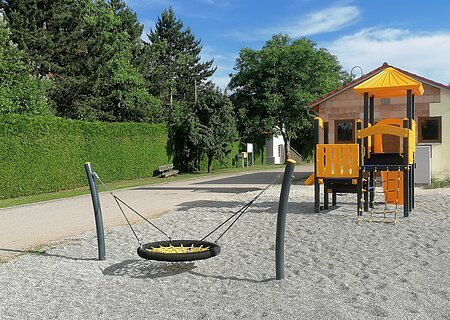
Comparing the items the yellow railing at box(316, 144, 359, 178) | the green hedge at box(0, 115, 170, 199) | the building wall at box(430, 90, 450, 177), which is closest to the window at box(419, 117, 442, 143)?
the building wall at box(430, 90, 450, 177)

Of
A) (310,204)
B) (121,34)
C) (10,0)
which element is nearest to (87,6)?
(121,34)

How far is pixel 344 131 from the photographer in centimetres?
2023

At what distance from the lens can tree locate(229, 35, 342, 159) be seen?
4200cm

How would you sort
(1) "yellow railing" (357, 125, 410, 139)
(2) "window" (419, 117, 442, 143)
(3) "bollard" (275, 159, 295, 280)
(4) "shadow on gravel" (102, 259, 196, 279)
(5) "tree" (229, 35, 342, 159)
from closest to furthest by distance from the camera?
(3) "bollard" (275, 159, 295, 280)
(4) "shadow on gravel" (102, 259, 196, 279)
(1) "yellow railing" (357, 125, 410, 139)
(2) "window" (419, 117, 442, 143)
(5) "tree" (229, 35, 342, 159)

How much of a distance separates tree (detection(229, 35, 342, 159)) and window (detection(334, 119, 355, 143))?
69.7 feet

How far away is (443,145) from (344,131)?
12.3 feet

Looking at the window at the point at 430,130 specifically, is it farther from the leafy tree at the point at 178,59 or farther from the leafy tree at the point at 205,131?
the leafy tree at the point at 178,59

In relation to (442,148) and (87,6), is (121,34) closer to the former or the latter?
(87,6)

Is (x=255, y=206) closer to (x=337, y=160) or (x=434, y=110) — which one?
(x=337, y=160)

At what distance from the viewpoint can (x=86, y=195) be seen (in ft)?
56.8

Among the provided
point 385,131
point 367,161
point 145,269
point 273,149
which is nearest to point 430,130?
point 367,161

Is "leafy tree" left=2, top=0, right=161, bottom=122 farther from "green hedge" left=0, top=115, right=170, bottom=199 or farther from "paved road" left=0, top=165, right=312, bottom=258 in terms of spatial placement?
"paved road" left=0, top=165, right=312, bottom=258

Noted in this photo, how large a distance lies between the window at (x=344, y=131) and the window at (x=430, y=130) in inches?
103

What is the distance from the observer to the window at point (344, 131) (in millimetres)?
20109
